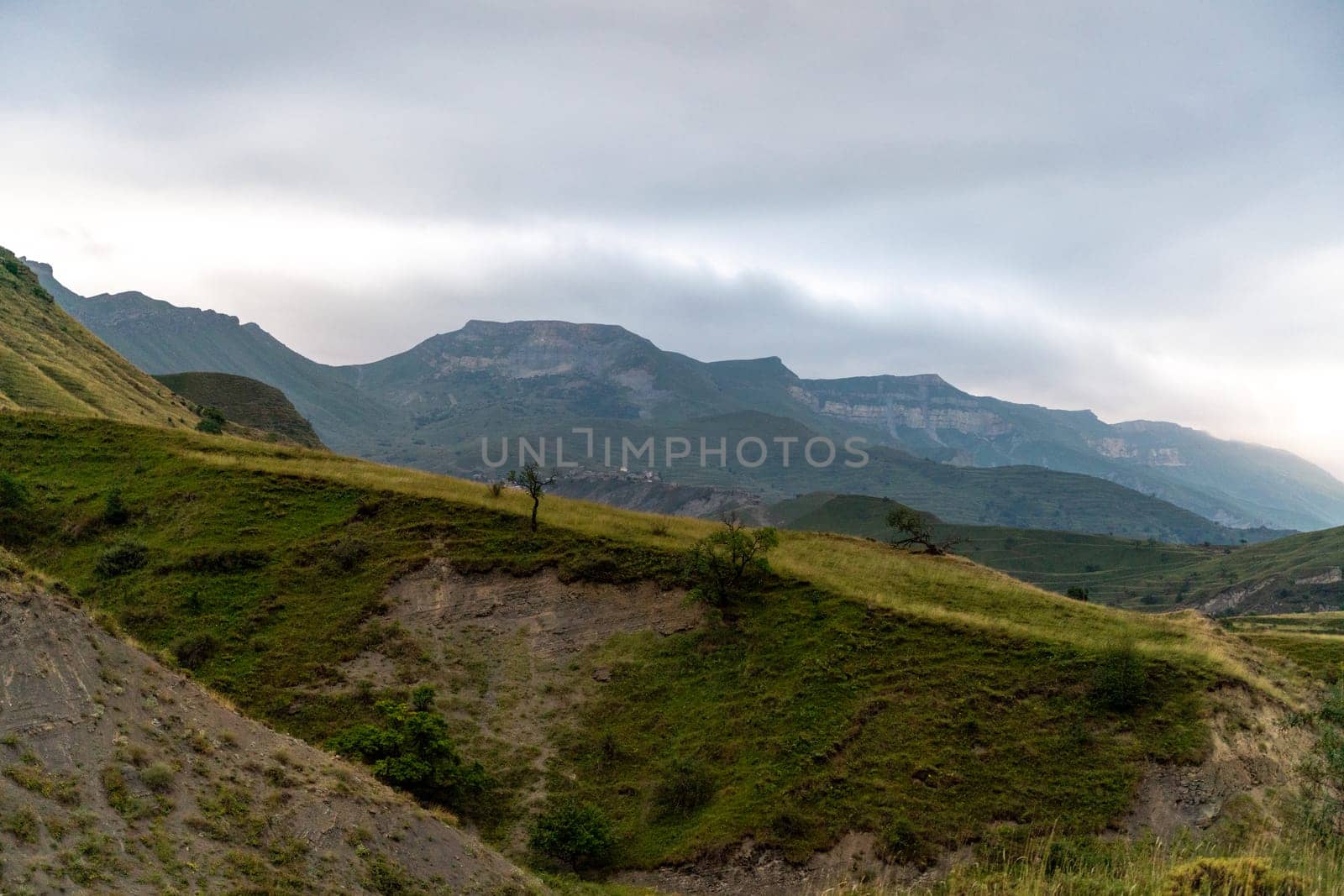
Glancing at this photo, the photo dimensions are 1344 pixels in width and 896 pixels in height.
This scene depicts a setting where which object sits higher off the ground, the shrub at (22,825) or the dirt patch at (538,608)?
the shrub at (22,825)

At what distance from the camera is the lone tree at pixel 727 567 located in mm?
44938

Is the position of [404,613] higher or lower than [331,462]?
lower

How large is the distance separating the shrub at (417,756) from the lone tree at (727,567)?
15015 mm

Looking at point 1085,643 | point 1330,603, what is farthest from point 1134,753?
point 1330,603

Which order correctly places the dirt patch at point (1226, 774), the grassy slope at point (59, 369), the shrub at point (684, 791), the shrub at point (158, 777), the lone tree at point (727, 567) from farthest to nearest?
the grassy slope at point (59, 369) < the lone tree at point (727, 567) < the shrub at point (684, 791) < the dirt patch at point (1226, 774) < the shrub at point (158, 777)

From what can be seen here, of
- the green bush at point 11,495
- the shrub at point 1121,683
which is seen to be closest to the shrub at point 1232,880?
the shrub at point 1121,683

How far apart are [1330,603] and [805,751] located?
22256 centimetres

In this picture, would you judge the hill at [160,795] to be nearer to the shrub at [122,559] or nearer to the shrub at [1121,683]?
the shrub at [122,559]

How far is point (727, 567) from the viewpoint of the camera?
46.0 metres

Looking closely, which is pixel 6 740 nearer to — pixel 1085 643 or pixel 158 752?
pixel 158 752

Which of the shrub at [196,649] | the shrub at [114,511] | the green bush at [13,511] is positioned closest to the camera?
the shrub at [196,649]

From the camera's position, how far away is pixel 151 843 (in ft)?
54.1

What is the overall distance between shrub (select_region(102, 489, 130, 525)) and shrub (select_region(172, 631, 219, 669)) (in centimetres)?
1264

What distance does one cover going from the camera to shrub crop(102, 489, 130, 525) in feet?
154
